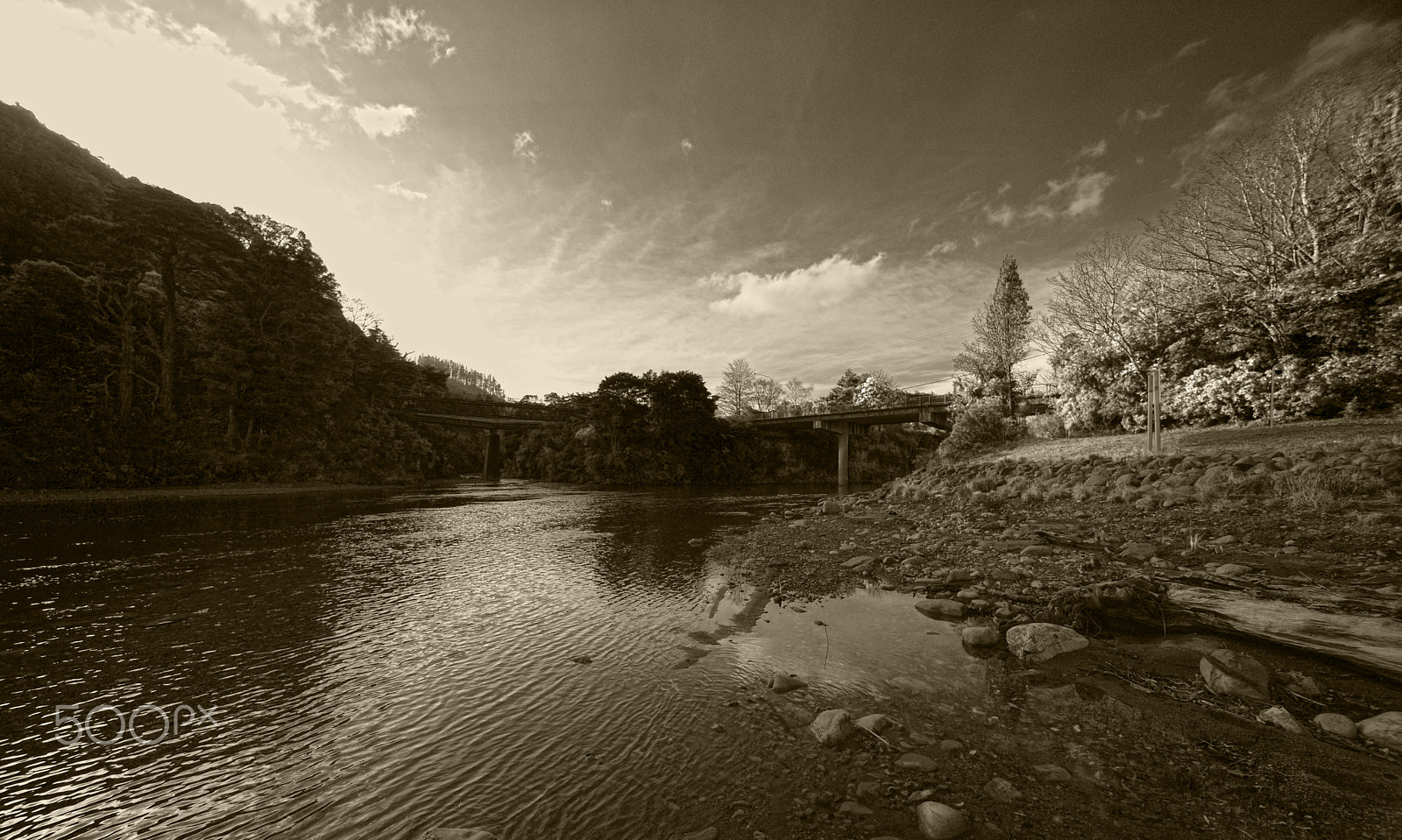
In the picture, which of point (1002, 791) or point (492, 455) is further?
point (492, 455)

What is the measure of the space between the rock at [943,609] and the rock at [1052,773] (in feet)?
12.6

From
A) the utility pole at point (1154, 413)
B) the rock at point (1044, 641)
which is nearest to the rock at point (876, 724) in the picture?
the rock at point (1044, 641)

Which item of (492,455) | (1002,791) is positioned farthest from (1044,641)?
(492,455)

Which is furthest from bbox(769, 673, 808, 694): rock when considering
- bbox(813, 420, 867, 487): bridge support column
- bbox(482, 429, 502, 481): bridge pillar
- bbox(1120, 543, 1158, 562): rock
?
bbox(482, 429, 502, 481): bridge pillar

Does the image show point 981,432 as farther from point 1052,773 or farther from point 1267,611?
point 1052,773

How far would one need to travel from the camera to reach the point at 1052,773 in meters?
3.55

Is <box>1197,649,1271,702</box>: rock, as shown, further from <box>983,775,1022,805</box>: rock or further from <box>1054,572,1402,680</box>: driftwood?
<box>983,775,1022,805</box>: rock

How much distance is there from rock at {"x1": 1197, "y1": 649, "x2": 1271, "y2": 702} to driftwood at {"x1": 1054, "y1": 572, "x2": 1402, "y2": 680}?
0.78 metres

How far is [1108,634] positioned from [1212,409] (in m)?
21.2

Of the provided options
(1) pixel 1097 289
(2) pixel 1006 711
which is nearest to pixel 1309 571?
(2) pixel 1006 711

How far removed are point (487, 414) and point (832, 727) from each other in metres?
66.8

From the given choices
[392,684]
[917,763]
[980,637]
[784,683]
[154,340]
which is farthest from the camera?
[154,340]

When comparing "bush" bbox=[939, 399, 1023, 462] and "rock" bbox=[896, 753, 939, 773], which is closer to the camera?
"rock" bbox=[896, 753, 939, 773]

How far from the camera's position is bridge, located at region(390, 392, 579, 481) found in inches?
2266
